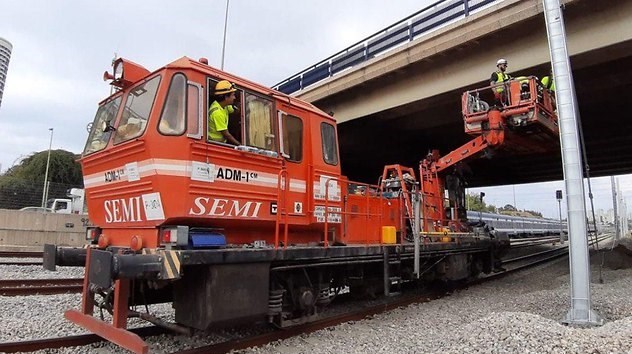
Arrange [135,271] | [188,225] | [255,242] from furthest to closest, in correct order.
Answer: [255,242], [188,225], [135,271]

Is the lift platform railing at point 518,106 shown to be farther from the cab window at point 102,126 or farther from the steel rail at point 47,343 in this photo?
the steel rail at point 47,343

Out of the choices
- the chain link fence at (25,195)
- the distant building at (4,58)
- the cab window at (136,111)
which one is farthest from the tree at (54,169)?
the cab window at (136,111)

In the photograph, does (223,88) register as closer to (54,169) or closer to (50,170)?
(50,170)

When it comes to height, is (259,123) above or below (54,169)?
below

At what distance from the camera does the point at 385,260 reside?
7.25 meters

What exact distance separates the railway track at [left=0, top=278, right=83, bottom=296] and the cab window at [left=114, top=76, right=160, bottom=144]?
498 centimetres

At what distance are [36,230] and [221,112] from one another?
57.5ft

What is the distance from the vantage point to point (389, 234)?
7.95 m

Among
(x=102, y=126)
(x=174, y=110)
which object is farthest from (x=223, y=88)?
(x=102, y=126)

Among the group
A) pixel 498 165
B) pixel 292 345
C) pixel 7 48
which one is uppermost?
pixel 7 48

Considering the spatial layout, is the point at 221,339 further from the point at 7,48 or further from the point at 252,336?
the point at 7,48

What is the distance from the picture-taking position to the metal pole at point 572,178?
651 cm

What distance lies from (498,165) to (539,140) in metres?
14.5

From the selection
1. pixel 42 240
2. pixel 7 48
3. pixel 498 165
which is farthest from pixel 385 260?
pixel 7 48
